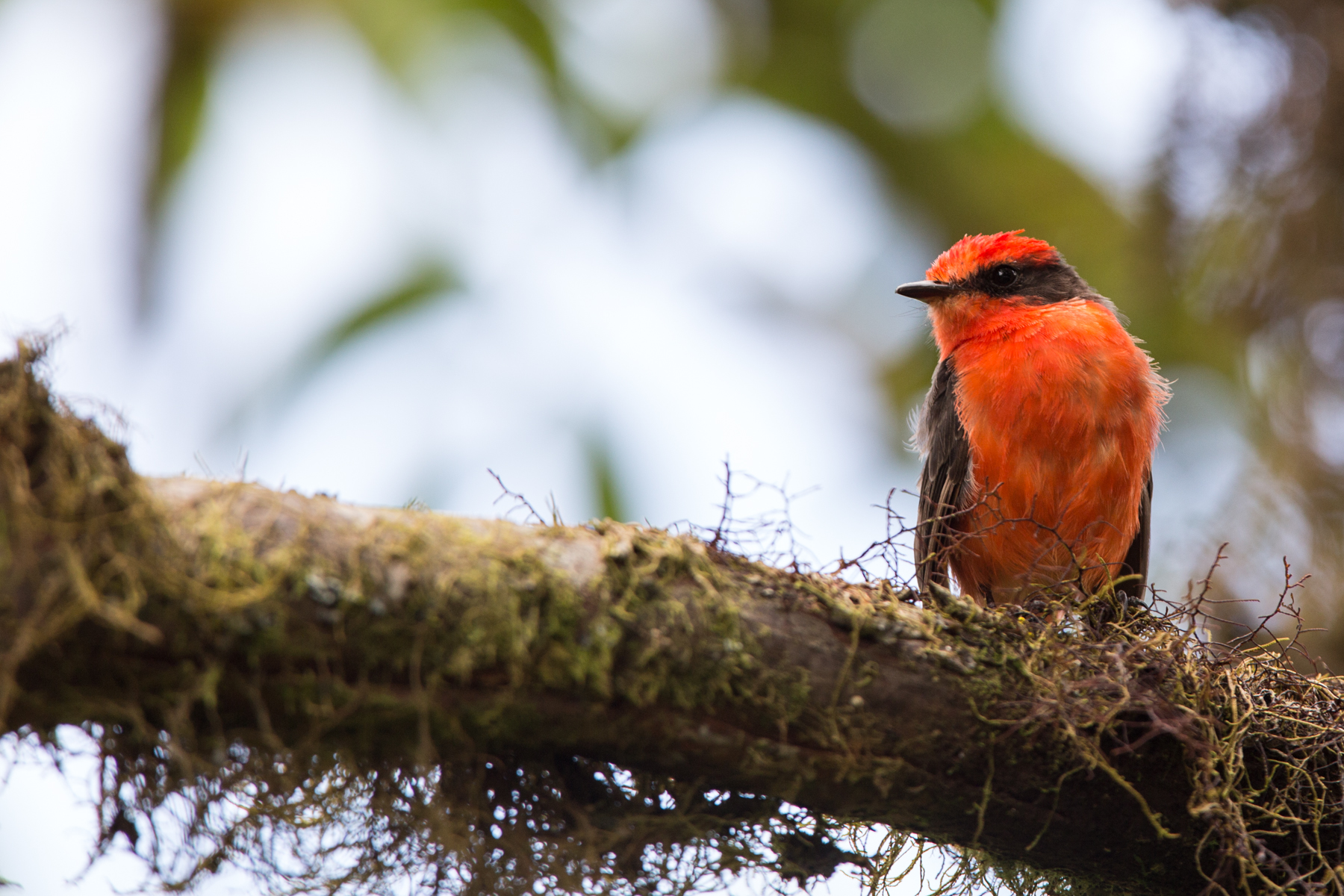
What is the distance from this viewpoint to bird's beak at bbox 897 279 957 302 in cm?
520

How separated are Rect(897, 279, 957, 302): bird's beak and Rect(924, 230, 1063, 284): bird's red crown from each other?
0.06 meters

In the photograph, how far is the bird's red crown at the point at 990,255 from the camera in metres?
5.20

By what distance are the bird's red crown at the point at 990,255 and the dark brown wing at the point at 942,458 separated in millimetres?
444

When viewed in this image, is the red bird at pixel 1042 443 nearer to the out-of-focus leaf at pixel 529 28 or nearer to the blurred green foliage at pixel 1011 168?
the blurred green foliage at pixel 1011 168

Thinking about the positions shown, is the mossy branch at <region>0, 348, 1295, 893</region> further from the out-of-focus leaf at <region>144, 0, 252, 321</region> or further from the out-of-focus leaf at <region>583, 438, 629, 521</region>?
the out-of-focus leaf at <region>144, 0, 252, 321</region>

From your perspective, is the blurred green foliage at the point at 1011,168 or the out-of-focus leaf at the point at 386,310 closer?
the blurred green foliage at the point at 1011,168

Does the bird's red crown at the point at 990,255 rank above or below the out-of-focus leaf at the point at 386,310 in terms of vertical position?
below

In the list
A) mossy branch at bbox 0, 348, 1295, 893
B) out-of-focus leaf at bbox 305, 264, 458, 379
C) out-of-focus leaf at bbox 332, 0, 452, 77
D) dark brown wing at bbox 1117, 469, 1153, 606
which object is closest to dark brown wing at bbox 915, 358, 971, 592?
dark brown wing at bbox 1117, 469, 1153, 606

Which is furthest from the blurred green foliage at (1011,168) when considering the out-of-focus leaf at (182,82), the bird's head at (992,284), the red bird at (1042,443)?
the red bird at (1042,443)

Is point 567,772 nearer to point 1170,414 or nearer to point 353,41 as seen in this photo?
point 353,41

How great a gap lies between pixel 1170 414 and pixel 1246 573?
365 centimetres

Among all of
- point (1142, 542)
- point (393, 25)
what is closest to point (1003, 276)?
point (1142, 542)

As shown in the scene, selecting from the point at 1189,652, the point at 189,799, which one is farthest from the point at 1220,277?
the point at 189,799

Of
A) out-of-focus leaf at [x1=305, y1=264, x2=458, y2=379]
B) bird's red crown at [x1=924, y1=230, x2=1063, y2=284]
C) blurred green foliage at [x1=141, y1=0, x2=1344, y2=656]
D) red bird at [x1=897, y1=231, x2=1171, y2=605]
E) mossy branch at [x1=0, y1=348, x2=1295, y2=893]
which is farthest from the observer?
out-of-focus leaf at [x1=305, y1=264, x2=458, y2=379]
